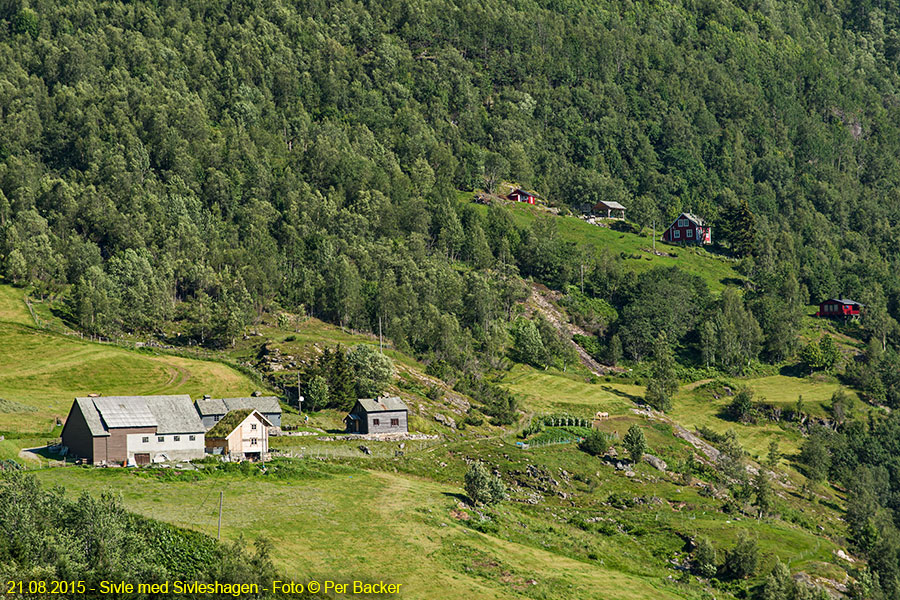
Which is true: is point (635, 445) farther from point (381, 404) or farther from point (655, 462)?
point (381, 404)

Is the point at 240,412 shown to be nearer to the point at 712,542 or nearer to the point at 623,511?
the point at 623,511

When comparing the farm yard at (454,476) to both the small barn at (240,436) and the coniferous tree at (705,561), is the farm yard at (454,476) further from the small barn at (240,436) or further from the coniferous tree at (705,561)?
the small barn at (240,436)

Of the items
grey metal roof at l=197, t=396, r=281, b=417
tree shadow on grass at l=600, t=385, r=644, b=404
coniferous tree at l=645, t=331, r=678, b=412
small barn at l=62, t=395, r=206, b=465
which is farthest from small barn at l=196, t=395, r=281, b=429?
coniferous tree at l=645, t=331, r=678, b=412

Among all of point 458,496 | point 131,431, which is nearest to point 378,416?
point 458,496

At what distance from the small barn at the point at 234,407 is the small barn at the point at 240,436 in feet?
15.6

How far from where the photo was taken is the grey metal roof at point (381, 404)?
5035 inches

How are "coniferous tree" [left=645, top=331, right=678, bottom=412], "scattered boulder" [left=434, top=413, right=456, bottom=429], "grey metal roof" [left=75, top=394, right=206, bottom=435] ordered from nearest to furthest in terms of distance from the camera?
"grey metal roof" [left=75, top=394, right=206, bottom=435]
"scattered boulder" [left=434, top=413, right=456, bottom=429]
"coniferous tree" [left=645, top=331, right=678, bottom=412]

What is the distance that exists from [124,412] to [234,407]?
19467 mm

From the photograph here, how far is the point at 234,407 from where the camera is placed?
4683 inches

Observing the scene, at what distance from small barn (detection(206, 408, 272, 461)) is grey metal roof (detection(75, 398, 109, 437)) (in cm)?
1397

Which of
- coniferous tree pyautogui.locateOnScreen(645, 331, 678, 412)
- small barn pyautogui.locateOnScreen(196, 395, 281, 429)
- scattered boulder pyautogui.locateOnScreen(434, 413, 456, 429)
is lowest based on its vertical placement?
coniferous tree pyautogui.locateOnScreen(645, 331, 678, 412)

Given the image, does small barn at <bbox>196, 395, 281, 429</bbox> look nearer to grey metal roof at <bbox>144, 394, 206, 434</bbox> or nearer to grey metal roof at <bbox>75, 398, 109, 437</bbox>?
grey metal roof at <bbox>144, 394, 206, 434</bbox>

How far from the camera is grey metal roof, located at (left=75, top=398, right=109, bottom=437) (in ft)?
319

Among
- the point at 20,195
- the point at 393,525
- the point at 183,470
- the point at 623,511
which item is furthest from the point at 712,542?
the point at 20,195
